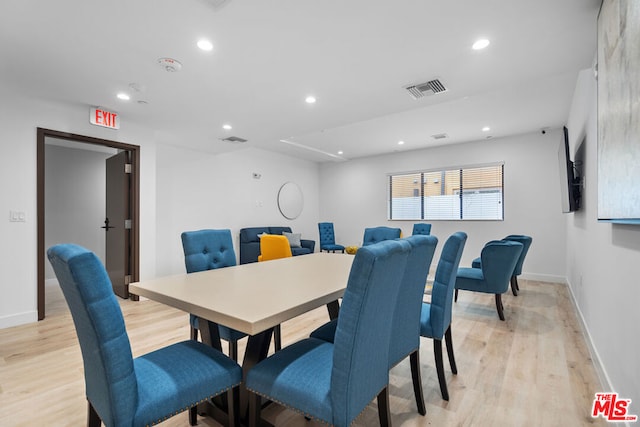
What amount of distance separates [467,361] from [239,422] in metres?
1.79

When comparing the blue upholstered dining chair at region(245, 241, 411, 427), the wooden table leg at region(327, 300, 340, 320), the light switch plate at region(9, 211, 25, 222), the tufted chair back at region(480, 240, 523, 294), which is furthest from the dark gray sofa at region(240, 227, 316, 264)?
the blue upholstered dining chair at region(245, 241, 411, 427)

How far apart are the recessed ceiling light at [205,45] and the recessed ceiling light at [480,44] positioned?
199cm

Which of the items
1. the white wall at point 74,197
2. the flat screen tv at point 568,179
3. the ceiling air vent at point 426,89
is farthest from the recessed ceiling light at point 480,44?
the white wall at point 74,197

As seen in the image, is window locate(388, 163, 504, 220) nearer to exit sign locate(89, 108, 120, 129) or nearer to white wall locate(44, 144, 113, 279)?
exit sign locate(89, 108, 120, 129)

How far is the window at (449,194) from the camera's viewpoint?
5.72m

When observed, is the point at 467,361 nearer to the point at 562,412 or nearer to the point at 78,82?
the point at 562,412

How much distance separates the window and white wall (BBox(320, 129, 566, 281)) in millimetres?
151

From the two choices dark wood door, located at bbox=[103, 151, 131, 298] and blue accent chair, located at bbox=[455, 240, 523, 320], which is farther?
dark wood door, located at bbox=[103, 151, 131, 298]

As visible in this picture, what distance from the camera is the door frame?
3283 millimetres

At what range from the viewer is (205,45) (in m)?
2.26

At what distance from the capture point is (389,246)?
1075 millimetres

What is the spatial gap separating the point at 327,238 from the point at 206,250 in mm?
5218

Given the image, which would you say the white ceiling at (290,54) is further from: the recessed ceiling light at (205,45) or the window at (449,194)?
the window at (449,194)

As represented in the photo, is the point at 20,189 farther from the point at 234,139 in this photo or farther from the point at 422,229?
the point at 422,229
